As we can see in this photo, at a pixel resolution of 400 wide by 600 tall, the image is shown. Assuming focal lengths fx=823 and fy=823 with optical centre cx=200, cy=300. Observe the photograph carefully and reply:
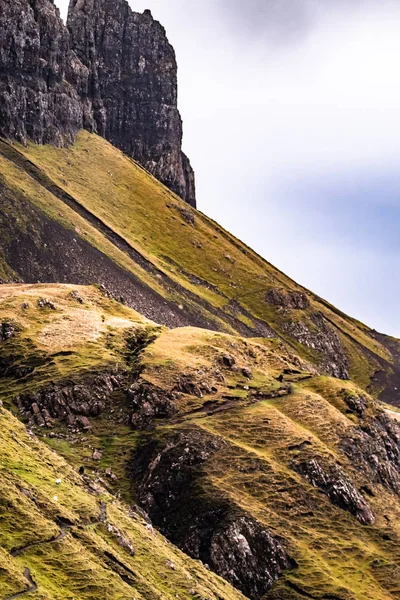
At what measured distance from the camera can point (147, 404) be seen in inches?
4382

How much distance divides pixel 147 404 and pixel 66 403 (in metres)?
10.8

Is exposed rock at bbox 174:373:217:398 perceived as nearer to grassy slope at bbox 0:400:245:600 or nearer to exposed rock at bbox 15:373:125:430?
exposed rock at bbox 15:373:125:430

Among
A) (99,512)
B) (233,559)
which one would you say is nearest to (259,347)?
(233,559)

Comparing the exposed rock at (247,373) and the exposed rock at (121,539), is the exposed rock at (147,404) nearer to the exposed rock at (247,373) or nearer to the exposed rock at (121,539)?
the exposed rock at (247,373)

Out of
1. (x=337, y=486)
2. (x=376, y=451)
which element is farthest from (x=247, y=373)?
(x=337, y=486)

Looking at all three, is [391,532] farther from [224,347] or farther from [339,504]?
[224,347]

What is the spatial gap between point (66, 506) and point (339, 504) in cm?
5024

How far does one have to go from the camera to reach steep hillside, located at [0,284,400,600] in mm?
67875

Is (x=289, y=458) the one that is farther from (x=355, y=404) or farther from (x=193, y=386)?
(x=355, y=404)

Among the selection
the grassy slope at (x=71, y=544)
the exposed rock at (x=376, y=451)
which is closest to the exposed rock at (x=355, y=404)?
the exposed rock at (x=376, y=451)

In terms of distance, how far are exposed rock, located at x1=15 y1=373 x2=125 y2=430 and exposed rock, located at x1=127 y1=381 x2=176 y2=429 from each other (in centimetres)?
385

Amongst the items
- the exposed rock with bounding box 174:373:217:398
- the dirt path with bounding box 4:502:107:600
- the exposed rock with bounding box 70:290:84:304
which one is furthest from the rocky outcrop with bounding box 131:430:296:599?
the exposed rock with bounding box 70:290:84:304

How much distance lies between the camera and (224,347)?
440 feet

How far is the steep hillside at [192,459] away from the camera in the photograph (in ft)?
223
